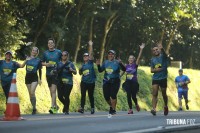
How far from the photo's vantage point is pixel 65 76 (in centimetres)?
1441

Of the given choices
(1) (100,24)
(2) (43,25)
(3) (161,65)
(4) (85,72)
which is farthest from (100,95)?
(1) (100,24)

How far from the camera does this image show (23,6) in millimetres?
27516

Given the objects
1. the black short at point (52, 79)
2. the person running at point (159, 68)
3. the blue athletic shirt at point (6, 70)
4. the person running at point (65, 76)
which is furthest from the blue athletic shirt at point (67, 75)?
the person running at point (159, 68)

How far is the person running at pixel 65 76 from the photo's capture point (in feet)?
46.6

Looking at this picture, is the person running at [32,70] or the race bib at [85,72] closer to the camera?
the person running at [32,70]

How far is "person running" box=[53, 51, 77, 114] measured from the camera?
46.6 ft

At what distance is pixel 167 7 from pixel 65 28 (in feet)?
26.5

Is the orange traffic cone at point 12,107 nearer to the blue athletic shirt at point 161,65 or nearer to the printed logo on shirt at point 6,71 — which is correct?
the printed logo on shirt at point 6,71

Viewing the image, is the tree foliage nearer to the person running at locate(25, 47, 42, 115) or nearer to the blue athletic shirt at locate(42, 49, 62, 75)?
the blue athletic shirt at locate(42, 49, 62, 75)

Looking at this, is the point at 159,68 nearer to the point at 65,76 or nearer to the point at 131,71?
the point at 131,71

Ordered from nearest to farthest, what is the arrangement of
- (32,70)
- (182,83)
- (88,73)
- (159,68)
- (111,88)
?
1. (159,68)
2. (111,88)
3. (32,70)
4. (88,73)
5. (182,83)

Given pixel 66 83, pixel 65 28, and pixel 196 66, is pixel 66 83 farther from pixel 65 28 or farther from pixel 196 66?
pixel 196 66

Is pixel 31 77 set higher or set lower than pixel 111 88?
higher

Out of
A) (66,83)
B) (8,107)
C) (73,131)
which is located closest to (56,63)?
(66,83)
